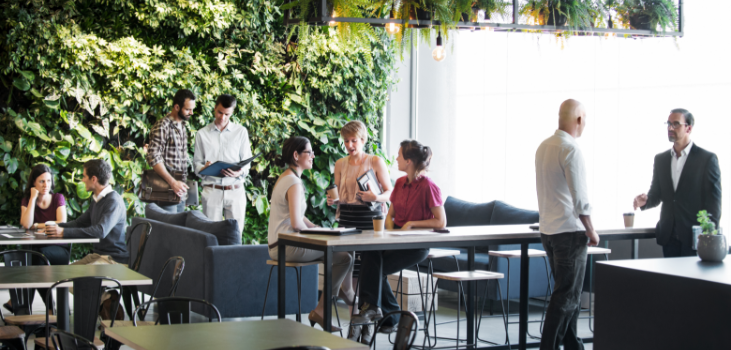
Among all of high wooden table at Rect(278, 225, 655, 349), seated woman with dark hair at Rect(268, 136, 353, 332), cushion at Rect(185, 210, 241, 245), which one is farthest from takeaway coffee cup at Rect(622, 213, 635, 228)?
cushion at Rect(185, 210, 241, 245)

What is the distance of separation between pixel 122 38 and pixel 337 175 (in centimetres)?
347

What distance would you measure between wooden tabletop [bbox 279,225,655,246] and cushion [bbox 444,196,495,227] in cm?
229

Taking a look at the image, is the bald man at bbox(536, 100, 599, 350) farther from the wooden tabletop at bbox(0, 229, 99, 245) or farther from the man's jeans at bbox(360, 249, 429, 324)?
the wooden tabletop at bbox(0, 229, 99, 245)

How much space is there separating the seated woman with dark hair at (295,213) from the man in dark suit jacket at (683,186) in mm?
2087

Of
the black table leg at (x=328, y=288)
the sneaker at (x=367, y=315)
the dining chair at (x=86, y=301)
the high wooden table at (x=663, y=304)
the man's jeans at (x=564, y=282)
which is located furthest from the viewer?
the sneaker at (x=367, y=315)

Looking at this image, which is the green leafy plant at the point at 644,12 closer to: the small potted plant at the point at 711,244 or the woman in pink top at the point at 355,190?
the woman in pink top at the point at 355,190

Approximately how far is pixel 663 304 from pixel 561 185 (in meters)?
1.06

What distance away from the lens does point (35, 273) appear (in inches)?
145

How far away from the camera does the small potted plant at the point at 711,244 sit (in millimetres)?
3434

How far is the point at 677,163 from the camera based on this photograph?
4672mm

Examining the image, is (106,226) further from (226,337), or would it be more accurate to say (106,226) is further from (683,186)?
(683,186)

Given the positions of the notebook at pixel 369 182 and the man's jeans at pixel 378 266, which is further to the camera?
the notebook at pixel 369 182

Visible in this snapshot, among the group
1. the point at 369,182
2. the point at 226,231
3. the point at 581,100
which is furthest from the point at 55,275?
the point at 581,100

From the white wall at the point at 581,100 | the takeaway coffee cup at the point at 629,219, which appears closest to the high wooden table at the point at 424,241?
the takeaway coffee cup at the point at 629,219
